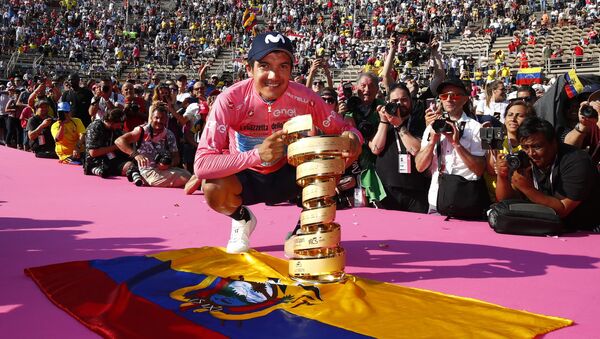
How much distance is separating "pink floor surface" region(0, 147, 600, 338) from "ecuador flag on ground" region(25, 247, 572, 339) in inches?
4.8

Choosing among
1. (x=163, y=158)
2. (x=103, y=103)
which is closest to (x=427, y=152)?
(x=163, y=158)

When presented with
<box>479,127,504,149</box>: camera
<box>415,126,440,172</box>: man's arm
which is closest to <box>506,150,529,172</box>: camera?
<box>479,127,504,149</box>: camera

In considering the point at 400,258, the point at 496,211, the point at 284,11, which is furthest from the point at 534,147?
the point at 284,11

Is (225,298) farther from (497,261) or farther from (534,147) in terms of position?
(534,147)

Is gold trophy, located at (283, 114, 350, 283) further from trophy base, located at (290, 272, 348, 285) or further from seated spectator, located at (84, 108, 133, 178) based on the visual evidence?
seated spectator, located at (84, 108, 133, 178)

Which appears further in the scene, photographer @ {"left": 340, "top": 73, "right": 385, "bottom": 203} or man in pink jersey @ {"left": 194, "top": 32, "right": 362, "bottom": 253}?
photographer @ {"left": 340, "top": 73, "right": 385, "bottom": 203}

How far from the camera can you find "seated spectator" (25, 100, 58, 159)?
10492mm

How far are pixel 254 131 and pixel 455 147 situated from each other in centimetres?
189

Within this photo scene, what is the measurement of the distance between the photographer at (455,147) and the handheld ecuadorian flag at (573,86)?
108 cm

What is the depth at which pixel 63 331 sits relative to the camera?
8.04 ft

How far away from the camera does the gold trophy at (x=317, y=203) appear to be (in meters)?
2.78

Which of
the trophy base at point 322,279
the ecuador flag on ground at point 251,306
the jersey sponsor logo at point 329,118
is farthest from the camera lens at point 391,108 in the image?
the trophy base at point 322,279

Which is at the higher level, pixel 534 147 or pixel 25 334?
pixel 534 147

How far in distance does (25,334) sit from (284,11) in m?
37.0
